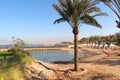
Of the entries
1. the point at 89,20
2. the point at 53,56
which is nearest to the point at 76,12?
the point at 89,20

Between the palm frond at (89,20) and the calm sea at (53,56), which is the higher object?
the palm frond at (89,20)

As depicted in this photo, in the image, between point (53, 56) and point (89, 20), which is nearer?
point (89, 20)

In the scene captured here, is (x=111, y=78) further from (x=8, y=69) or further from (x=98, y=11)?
(x=8, y=69)

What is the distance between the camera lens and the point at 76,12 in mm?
21469

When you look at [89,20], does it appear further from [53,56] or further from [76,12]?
[53,56]

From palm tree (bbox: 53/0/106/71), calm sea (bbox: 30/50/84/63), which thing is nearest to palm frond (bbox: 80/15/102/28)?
palm tree (bbox: 53/0/106/71)

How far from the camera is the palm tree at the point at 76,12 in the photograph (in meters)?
21.5

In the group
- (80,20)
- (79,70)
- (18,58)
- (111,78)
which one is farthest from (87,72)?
(18,58)

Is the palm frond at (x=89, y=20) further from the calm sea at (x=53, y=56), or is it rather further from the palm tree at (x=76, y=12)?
the calm sea at (x=53, y=56)

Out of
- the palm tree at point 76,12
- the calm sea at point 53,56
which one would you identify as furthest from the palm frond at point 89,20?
the calm sea at point 53,56

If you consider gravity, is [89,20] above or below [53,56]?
above

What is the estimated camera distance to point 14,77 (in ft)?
47.8

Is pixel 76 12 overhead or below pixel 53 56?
overhead

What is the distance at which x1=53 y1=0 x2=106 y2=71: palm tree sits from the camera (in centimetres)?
2152
